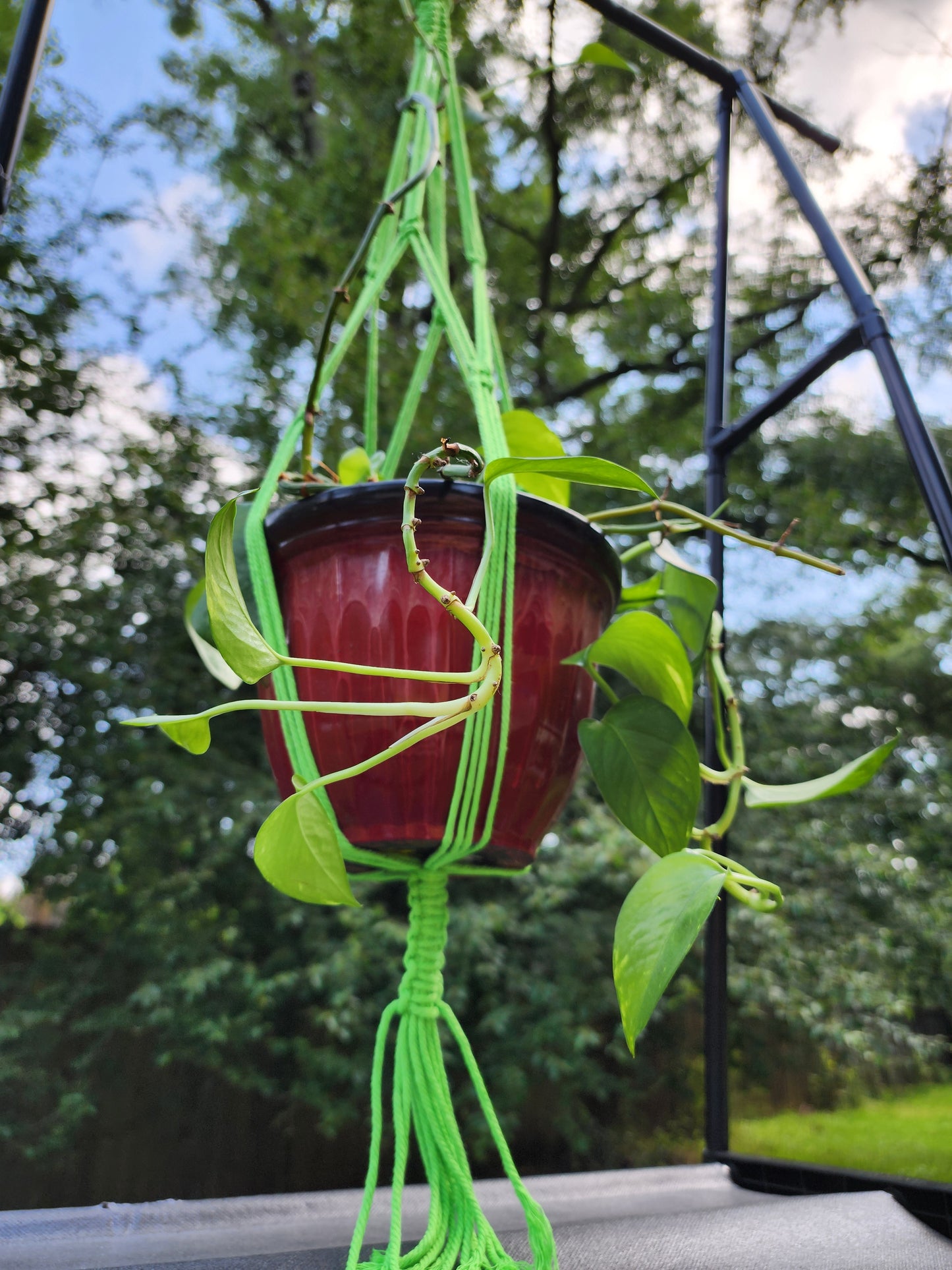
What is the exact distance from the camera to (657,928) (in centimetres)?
25

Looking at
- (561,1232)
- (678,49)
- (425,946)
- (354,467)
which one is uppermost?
(678,49)

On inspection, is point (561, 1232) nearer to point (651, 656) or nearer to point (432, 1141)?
point (432, 1141)

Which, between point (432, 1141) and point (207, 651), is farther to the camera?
point (207, 651)

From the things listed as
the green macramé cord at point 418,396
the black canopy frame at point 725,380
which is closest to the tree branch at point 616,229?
the black canopy frame at point 725,380

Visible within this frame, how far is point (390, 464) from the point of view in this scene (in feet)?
1.39

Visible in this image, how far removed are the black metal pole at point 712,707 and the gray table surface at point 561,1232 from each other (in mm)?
53

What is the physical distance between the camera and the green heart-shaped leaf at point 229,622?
0.22 m

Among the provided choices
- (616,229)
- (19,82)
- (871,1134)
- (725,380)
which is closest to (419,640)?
(19,82)

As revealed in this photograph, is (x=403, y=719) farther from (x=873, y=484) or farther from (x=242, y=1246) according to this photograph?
(x=873, y=484)

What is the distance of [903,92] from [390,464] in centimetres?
105

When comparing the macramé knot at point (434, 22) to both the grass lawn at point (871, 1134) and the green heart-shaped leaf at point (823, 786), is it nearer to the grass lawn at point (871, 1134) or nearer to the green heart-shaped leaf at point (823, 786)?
the green heart-shaped leaf at point (823, 786)

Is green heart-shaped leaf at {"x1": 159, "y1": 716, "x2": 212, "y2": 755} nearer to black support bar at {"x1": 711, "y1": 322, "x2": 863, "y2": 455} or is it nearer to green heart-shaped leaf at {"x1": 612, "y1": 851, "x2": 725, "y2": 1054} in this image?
green heart-shaped leaf at {"x1": 612, "y1": 851, "x2": 725, "y2": 1054}

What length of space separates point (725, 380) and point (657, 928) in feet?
1.43

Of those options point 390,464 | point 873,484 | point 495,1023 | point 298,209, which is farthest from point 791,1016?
point 298,209
